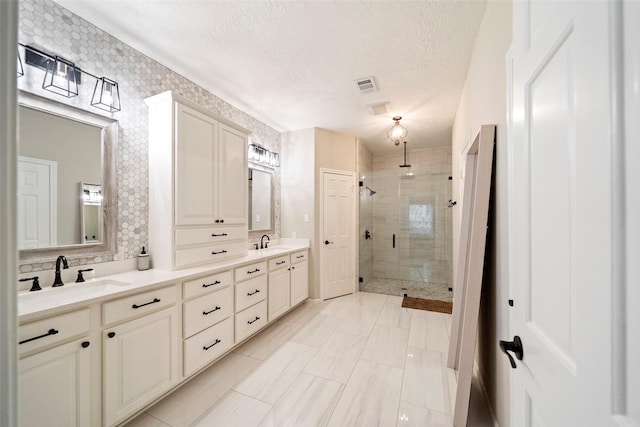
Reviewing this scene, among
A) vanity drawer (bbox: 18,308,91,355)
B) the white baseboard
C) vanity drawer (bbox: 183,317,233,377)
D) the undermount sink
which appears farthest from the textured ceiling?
the white baseboard

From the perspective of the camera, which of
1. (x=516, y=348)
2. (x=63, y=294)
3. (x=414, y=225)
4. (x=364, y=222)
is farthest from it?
(x=364, y=222)

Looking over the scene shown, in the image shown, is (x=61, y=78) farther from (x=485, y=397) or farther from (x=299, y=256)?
(x=485, y=397)

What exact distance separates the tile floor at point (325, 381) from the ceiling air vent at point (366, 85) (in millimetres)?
2754

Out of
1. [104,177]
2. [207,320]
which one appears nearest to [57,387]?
[207,320]

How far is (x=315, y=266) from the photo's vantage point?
3.79 metres

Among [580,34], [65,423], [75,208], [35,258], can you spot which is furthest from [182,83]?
[580,34]

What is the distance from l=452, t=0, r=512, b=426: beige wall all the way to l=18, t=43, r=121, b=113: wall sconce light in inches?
104

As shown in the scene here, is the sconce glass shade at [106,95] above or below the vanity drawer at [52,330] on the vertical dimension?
above

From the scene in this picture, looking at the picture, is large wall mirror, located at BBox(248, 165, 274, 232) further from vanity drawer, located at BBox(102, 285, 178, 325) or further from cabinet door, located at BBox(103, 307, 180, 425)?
cabinet door, located at BBox(103, 307, 180, 425)

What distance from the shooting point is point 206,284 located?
6.59 ft

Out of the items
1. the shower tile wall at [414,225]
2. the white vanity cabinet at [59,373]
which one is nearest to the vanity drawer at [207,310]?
the white vanity cabinet at [59,373]

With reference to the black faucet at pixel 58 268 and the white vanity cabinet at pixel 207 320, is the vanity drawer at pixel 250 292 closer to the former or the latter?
the white vanity cabinet at pixel 207 320

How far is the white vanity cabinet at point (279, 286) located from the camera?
285cm

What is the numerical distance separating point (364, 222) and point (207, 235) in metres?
3.01
